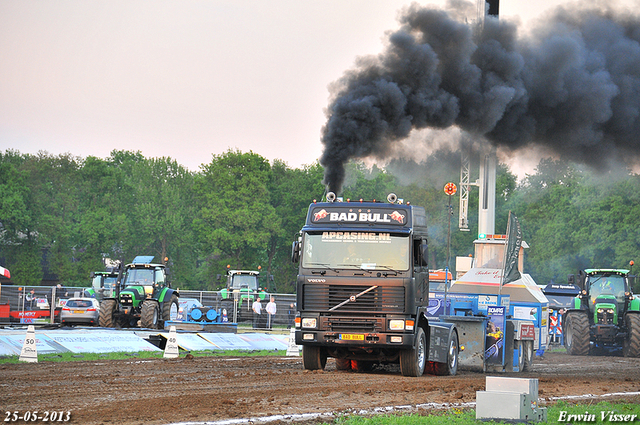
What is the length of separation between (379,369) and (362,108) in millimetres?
6360

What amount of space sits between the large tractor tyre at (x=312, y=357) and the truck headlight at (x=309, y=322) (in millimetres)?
778

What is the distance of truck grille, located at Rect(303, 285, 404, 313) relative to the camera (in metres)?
15.3

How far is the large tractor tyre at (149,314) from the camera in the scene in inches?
1184

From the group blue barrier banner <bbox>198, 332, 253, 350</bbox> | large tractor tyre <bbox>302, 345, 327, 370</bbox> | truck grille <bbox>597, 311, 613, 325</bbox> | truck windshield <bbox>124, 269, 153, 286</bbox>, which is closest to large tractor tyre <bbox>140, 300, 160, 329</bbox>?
truck windshield <bbox>124, 269, 153, 286</bbox>

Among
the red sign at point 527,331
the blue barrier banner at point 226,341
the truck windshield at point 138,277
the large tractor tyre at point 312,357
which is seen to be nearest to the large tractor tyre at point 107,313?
the truck windshield at point 138,277

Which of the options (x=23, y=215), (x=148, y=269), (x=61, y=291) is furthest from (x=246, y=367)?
(x=23, y=215)

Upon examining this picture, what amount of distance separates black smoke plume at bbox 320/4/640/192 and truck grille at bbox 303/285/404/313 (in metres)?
4.78

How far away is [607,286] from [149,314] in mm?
17659

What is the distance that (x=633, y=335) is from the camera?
27.2m

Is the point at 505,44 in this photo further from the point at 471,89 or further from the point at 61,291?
the point at 61,291

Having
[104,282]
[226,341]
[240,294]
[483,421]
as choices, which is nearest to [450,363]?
[483,421]

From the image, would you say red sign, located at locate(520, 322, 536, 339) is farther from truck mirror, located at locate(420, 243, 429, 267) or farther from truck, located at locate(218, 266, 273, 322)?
truck, located at locate(218, 266, 273, 322)

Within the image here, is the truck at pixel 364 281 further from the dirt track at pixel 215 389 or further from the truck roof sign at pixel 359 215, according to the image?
the dirt track at pixel 215 389

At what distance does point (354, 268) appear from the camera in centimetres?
1545
